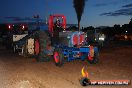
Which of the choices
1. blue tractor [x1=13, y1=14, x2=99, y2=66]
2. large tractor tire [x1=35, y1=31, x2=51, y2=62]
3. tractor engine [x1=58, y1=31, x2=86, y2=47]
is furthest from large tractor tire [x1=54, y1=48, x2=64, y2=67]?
large tractor tire [x1=35, y1=31, x2=51, y2=62]

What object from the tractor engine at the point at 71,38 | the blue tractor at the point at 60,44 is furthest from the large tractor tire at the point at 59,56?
the tractor engine at the point at 71,38

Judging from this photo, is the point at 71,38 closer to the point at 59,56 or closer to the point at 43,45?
the point at 59,56

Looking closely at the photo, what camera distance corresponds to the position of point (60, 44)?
15.8 m

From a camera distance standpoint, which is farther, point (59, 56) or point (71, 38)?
point (71, 38)

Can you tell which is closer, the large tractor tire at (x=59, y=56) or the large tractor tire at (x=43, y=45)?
the large tractor tire at (x=59, y=56)

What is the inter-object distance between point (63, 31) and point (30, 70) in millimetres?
3774

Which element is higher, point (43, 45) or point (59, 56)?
point (43, 45)

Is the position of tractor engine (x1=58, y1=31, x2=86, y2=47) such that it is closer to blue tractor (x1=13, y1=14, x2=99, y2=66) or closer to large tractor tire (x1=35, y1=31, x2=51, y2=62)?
blue tractor (x1=13, y1=14, x2=99, y2=66)

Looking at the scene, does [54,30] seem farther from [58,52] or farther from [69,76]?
[69,76]

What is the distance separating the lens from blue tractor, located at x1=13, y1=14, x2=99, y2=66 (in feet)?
49.0

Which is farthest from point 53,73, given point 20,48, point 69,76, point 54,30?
point 20,48

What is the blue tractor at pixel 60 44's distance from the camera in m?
14.9

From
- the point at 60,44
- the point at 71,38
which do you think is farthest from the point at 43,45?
the point at 71,38

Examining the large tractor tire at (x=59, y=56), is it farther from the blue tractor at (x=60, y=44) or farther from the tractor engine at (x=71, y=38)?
the tractor engine at (x=71, y=38)
